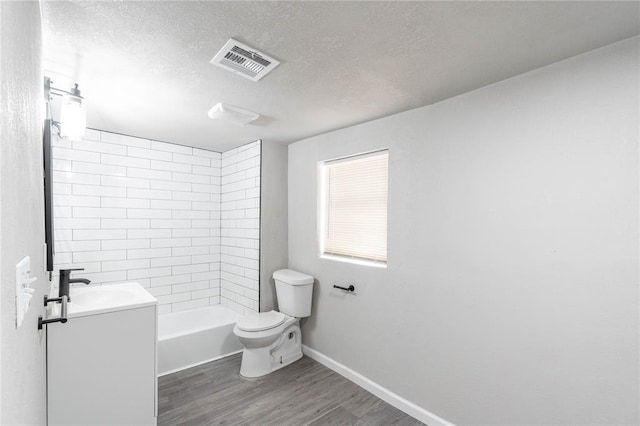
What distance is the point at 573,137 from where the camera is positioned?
1567 mm

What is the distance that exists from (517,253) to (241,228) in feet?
8.91

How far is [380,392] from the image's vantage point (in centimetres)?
246

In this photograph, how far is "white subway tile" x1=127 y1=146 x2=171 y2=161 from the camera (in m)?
3.20

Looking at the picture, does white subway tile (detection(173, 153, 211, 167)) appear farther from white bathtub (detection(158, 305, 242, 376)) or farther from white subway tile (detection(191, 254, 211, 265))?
white bathtub (detection(158, 305, 242, 376))

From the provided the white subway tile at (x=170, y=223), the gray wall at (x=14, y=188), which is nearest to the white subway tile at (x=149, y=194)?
the white subway tile at (x=170, y=223)

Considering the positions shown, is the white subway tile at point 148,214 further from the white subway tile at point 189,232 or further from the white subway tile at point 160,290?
the white subway tile at point 160,290

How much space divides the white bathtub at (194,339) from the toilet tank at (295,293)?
0.67 metres

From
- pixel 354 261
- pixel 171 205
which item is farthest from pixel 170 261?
pixel 354 261

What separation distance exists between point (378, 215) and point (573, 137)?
1.40m

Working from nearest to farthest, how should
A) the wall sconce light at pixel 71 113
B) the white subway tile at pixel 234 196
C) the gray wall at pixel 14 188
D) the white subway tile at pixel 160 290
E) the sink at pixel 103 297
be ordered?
1. the gray wall at pixel 14 188
2. the wall sconce light at pixel 71 113
3. the sink at pixel 103 297
4. the white subway tile at pixel 160 290
5. the white subway tile at pixel 234 196

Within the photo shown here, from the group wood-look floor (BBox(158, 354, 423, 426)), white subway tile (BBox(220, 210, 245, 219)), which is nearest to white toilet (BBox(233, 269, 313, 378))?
wood-look floor (BBox(158, 354, 423, 426))

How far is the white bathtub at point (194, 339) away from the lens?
2.84m

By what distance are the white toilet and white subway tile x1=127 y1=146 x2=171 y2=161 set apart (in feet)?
6.02

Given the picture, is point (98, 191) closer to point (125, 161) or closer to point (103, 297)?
point (125, 161)
